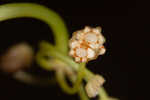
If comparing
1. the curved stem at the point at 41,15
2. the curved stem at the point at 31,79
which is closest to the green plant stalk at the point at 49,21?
the curved stem at the point at 41,15

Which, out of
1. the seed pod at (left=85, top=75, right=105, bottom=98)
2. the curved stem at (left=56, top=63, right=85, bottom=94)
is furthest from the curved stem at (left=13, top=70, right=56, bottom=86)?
the seed pod at (left=85, top=75, right=105, bottom=98)

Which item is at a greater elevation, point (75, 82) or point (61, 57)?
point (61, 57)

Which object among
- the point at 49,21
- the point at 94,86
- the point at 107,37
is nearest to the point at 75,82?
the point at 94,86

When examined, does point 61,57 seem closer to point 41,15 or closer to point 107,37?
point 41,15

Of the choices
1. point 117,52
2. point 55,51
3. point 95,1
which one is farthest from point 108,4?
point 55,51

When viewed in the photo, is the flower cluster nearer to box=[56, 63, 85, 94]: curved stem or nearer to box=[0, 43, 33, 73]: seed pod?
box=[56, 63, 85, 94]: curved stem
